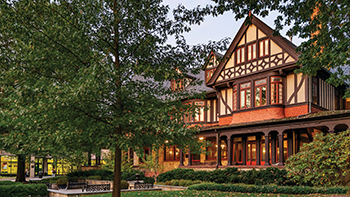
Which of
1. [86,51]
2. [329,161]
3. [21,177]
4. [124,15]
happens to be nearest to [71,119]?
[86,51]

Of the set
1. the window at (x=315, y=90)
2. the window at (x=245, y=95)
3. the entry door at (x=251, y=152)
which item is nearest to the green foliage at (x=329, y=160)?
the window at (x=315, y=90)

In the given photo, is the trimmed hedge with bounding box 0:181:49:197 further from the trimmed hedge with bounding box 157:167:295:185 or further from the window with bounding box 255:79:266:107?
the window with bounding box 255:79:266:107

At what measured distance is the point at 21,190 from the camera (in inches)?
716

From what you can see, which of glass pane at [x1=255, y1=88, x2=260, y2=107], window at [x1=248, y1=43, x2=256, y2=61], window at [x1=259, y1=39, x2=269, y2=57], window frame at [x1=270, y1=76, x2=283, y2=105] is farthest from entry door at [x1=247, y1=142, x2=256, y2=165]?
window at [x1=259, y1=39, x2=269, y2=57]

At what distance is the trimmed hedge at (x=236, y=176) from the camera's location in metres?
19.6

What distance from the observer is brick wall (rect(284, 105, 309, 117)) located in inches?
870

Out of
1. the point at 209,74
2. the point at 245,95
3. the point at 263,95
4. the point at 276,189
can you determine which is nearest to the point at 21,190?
the point at 276,189

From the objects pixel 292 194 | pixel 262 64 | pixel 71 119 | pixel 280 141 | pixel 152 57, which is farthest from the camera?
pixel 262 64

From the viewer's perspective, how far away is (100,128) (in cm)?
1059

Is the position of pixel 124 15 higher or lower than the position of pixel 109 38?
higher

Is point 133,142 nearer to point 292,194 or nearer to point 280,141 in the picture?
point 292,194

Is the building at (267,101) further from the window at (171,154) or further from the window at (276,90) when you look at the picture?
the window at (171,154)

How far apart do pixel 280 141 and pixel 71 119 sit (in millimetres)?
16519

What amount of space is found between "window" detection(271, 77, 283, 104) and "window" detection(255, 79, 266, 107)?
750 millimetres
